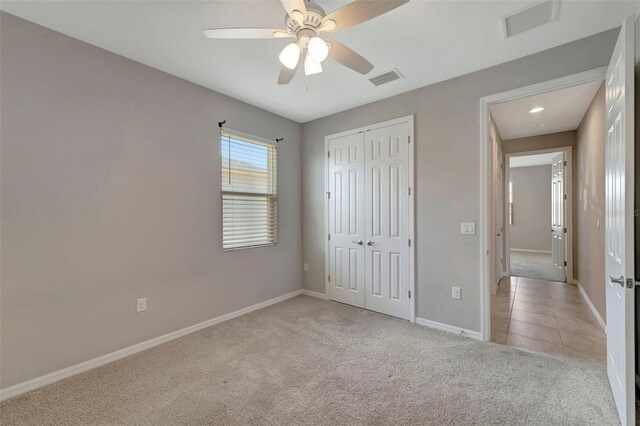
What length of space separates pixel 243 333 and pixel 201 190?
1.63m

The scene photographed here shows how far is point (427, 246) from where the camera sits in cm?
315

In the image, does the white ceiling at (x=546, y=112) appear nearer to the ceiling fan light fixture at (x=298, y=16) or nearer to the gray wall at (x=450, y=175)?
the gray wall at (x=450, y=175)

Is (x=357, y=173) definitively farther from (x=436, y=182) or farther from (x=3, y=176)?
(x=3, y=176)

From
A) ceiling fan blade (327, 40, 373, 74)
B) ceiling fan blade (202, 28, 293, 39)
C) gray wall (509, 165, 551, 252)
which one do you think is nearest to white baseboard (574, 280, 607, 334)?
ceiling fan blade (327, 40, 373, 74)

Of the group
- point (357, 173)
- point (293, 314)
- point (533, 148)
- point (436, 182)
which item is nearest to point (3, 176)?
point (293, 314)

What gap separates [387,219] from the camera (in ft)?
11.4

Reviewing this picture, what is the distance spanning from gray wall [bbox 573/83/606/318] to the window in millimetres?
3835

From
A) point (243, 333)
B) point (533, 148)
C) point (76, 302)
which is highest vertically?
point (533, 148)

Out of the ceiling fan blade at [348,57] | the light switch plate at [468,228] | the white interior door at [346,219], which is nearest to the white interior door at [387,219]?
the white interior door at [346,219]

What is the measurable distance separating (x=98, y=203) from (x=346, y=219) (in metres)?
2.73

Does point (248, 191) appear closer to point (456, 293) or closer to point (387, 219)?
point (387, 219)

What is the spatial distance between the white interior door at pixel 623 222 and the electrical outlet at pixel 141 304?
356 centimetres

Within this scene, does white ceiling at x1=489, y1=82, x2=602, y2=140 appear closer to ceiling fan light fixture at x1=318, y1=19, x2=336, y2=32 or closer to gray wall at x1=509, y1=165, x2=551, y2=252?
ceiling fan light fixture at x1=318, y1=19, x2=336, y2=32

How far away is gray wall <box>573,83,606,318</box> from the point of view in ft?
10.1
